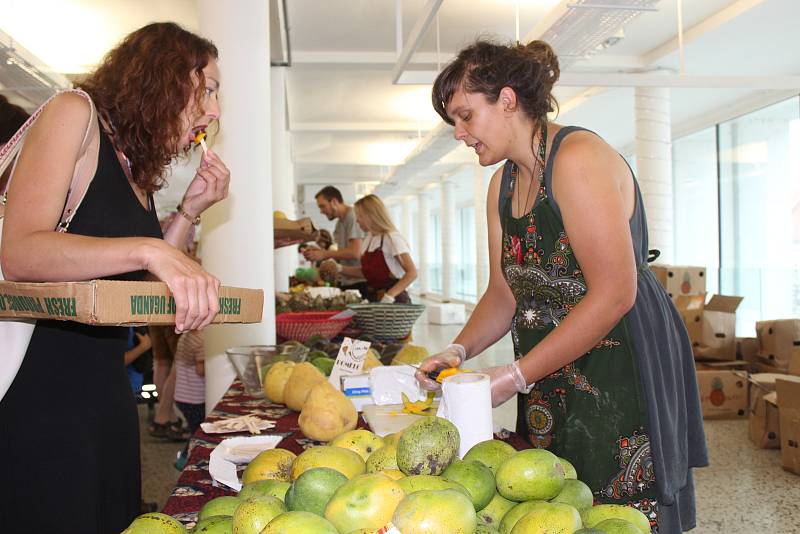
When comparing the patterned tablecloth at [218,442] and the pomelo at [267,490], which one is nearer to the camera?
the pomelo at [267,490]

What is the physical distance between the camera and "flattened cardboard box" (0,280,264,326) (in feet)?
2.81

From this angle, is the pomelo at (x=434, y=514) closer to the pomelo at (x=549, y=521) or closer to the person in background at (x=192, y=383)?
the pomelo at (x=549, y=521)

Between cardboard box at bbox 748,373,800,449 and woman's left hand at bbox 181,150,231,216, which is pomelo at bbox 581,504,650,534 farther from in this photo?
cardboard box at bbox 748,373,800,449

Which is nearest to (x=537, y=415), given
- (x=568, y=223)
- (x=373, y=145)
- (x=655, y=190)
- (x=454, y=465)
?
(x=568, y=223)

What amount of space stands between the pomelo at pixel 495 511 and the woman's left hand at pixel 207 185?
1136 mm

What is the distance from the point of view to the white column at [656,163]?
7.97 metres

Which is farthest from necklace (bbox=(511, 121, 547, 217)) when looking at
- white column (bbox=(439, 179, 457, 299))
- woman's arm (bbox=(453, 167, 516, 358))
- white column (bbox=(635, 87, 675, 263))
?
white column (bbox=(439, 179, 457, 299))

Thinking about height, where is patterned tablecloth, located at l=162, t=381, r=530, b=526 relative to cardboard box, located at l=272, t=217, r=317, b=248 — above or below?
below

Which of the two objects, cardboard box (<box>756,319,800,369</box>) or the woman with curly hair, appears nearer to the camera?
the woman with curly hair

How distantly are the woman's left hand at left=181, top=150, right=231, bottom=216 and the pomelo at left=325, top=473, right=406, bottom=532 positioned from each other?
3.70ft

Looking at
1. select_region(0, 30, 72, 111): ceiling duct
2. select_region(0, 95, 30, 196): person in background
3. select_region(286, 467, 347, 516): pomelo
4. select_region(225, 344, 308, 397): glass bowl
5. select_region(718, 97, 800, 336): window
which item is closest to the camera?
select_region(286, 467, 347, 516): pomelo

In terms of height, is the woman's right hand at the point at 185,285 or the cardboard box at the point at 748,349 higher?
the woman's right hand at the point at 185,285

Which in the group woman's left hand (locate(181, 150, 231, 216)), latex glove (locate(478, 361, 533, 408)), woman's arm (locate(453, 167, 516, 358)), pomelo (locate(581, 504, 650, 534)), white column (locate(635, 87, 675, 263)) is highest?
white column (locate(635, 87, 675, 263))

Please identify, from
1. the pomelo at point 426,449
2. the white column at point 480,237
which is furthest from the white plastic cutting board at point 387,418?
the white column at point 480,237
